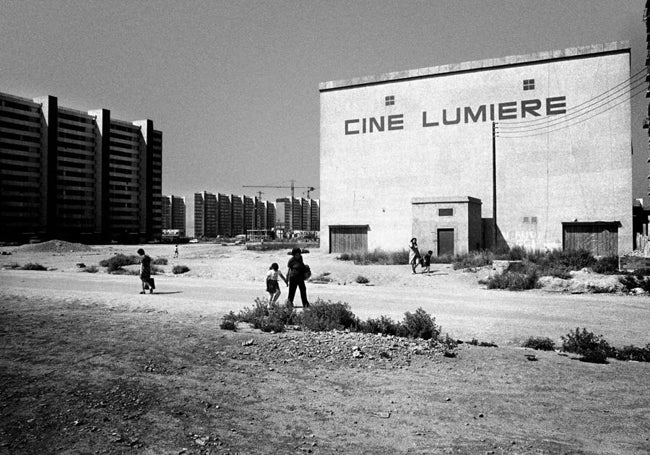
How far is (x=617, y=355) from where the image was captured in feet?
27.1

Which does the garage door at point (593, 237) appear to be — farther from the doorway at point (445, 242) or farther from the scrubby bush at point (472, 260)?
the doorway at point (445, 242)

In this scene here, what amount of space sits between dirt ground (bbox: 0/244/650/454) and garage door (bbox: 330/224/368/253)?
25.8 m

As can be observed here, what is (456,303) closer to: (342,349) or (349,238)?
(342,349)

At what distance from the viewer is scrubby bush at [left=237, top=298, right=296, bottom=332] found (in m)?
9.59

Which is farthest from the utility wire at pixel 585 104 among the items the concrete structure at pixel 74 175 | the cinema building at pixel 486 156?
the concrete structure at pixel 74 175

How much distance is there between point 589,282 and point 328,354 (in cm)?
1474

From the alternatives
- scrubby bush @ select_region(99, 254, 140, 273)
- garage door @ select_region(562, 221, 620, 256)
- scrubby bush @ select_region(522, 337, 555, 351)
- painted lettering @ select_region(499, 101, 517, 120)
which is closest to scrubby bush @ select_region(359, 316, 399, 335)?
scrubby bush @ select_region(522, 337, 555, 351)

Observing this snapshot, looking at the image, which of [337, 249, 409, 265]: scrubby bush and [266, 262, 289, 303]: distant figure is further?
[337, 249, 409, 265]: scrubby bush

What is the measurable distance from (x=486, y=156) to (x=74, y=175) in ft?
273

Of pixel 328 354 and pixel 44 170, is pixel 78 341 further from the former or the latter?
pixel 44 170

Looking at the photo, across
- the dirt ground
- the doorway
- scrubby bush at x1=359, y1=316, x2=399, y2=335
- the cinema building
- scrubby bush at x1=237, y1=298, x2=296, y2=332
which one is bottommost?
the dirt ground

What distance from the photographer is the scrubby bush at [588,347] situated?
7.98 metres

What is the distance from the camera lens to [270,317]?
33.2ft

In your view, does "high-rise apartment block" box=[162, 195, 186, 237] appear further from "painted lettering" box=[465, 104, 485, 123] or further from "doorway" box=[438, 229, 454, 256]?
"doorway" box=[438, 229, 454, 256]
